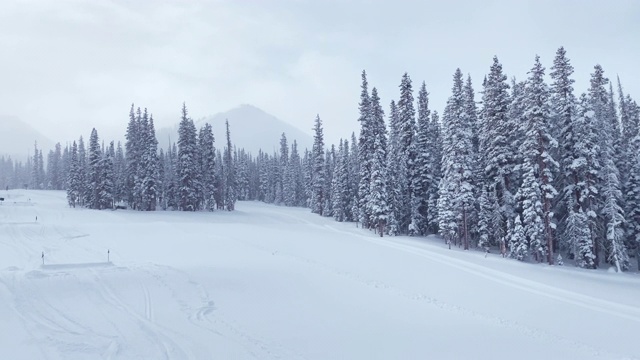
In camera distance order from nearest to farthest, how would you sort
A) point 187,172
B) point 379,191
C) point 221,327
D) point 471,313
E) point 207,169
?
point 221,327
point 471,313
point 379,191
point 187,172
point 207,169

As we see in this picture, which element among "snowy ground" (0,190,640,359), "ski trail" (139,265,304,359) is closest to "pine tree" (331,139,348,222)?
"snowy ground" (0,190,640,359)

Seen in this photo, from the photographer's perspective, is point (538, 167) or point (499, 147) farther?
point (499, 147)

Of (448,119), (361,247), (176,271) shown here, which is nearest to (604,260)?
(448,119)

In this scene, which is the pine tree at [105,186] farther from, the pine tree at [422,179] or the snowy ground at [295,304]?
the pine tree at [422,179]

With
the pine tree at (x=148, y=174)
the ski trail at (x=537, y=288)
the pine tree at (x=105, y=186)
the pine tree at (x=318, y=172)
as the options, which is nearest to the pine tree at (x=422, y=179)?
the ski trail at (x=537, y=288)

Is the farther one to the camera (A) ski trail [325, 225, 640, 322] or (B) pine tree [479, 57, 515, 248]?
(B) pine tree [479, 57, 515, 248]

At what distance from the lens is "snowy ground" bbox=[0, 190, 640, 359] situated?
13.6 meters

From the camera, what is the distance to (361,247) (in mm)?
37594

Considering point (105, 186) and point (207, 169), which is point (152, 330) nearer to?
point (105, 186)

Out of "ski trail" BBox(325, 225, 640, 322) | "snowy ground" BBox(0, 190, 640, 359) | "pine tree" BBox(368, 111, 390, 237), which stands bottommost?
"ski trail" BBox(325, 225, 640, 322)

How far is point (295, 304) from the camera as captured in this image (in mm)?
19219

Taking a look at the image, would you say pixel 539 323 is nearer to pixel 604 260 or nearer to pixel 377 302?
pixel 377 302

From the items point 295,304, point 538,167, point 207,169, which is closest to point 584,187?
point 538,167

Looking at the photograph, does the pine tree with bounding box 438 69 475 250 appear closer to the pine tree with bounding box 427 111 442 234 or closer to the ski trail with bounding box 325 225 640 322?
the pine tree with bounding box 427 111 442 234
